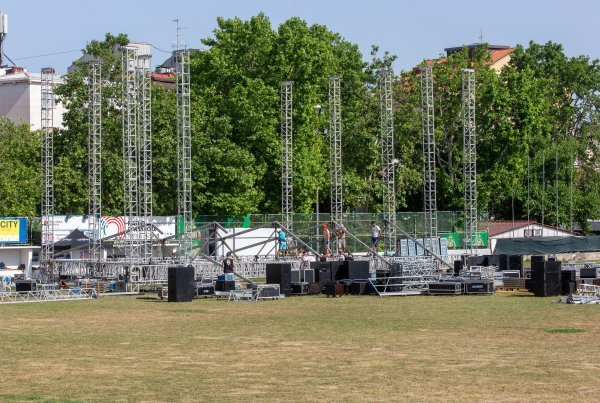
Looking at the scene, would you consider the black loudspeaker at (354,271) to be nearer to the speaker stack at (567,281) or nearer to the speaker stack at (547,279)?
the speaker stack at (547,279)

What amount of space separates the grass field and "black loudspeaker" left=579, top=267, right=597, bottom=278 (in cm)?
1094

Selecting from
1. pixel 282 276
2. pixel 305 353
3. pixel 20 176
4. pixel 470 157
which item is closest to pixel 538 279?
pixel 282 276

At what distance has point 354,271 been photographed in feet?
161

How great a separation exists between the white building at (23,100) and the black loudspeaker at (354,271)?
71.6 m

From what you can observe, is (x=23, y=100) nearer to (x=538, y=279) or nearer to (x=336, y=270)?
(x=336, y=270)

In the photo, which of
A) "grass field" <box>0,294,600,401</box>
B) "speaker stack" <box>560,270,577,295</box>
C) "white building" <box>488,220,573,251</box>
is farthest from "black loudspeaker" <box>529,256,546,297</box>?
"white building" <box>488,220,573,251</box>

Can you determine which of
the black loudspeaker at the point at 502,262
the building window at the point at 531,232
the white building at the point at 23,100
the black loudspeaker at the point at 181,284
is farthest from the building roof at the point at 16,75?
the black loudspeaker at the point at 181,284

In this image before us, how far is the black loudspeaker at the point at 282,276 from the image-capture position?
4691 cm

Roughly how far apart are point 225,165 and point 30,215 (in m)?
14.1

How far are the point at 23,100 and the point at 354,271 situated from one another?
248ft

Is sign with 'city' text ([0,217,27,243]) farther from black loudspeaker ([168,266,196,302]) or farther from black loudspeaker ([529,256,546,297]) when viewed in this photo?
black loudspeaker ([529,256,546,297])

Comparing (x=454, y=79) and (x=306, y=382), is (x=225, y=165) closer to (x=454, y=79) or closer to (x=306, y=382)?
(x=454, y=79)

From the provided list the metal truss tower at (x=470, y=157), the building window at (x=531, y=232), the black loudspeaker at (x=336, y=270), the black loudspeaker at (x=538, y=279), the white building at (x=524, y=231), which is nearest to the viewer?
the black loudspeaker at (x=538, y=279)

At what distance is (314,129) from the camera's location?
91.2 m
